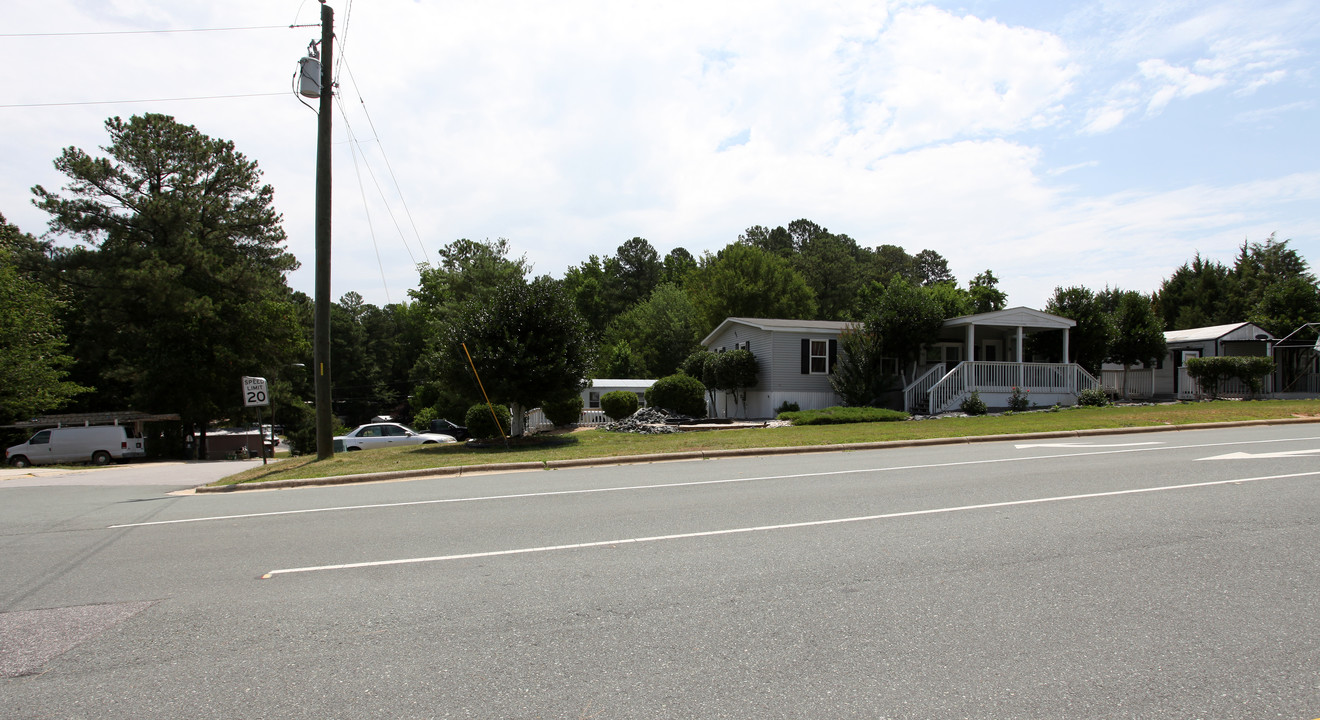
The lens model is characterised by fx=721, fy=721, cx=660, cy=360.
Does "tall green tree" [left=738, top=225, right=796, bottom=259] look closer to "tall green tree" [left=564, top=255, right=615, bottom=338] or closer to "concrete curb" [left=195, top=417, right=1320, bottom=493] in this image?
"tall green tree" [left=564, top=255, right=615, bottom=338]

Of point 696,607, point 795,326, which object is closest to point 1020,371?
point 795,326

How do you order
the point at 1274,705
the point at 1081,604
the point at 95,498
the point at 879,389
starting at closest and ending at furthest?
the point at 1274,705, the point at 1081,604, the point at 95,498, the point at 879,389

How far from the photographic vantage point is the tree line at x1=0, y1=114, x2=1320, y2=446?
1933cm

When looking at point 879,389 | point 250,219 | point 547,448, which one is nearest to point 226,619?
point 547,448

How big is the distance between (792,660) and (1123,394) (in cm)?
3009

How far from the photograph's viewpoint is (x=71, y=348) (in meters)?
39.9

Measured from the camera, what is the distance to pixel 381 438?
1101 inches

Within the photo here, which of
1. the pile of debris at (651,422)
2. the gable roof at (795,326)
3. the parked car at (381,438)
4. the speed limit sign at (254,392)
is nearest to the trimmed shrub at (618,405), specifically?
the pile of debris at (651,422)

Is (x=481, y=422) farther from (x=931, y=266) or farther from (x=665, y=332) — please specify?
(x=931, y=266)

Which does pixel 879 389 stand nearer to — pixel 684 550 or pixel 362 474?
pixel 362 474

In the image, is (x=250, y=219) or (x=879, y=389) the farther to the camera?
(x=250, y=219)

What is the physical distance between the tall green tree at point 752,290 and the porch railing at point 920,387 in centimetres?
2944

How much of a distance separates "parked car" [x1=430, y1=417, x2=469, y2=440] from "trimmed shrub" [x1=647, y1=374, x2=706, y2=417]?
1411 centimetres

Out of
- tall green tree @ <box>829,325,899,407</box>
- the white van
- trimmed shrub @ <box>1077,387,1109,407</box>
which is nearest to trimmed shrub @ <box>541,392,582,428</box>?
tall green tree @ <box>829,325,899,407</box>
